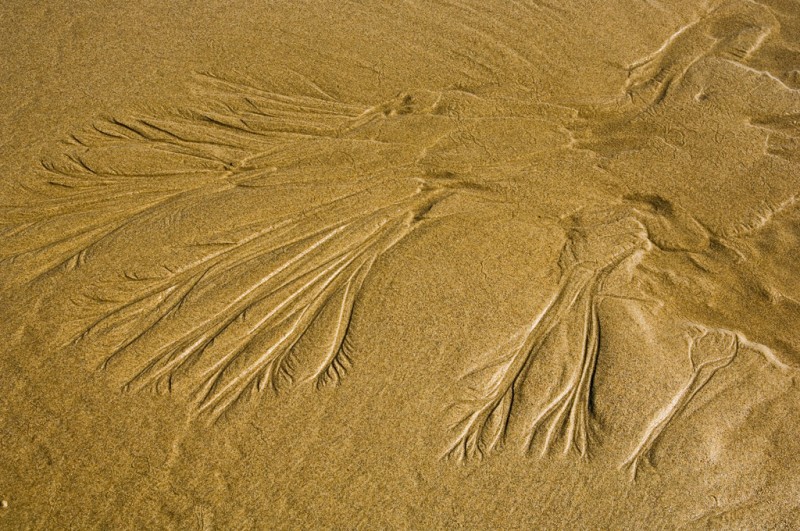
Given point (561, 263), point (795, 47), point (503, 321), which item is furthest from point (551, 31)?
point (503, 321)

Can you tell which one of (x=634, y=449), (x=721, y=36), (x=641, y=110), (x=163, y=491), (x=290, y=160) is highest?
(x=721, y=36)

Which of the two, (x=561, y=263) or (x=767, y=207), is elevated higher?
(x=767, y=207)

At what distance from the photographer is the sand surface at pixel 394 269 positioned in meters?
1.82

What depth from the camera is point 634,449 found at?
1.88 meters

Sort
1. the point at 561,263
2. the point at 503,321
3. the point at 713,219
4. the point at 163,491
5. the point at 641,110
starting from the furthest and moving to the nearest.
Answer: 1. the point at 641,110
2. the point at 713,219
3. the point at 561,263
4. the point at 503,321
5. the point at 163,491

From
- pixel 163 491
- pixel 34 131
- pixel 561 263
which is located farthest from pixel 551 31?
pixel 163 491

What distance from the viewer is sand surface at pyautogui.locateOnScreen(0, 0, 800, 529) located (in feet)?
5.98

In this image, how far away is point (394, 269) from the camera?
7.47 feet

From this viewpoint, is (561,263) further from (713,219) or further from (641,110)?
(641,110)

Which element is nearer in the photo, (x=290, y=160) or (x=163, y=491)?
(x=163, y=491)

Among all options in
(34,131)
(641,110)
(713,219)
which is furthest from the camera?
(641,110)

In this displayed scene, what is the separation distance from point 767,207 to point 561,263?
A: 0.98m

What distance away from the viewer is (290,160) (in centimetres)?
264

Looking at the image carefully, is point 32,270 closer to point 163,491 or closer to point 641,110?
point 163,491
